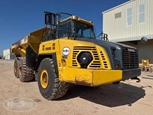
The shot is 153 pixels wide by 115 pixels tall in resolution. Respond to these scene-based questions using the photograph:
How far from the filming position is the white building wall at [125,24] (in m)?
13.8

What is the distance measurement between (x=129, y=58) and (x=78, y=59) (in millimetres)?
1509

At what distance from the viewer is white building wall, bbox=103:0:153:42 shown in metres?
13.8

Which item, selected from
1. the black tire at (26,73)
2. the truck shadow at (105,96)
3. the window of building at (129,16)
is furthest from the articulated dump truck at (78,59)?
the window of building at (129,16)

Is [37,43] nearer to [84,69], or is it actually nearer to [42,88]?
[42,88]

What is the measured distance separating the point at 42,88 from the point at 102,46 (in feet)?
8.49

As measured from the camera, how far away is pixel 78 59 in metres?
4.02

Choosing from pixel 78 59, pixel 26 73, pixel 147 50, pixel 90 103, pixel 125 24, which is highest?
pixel 125 24

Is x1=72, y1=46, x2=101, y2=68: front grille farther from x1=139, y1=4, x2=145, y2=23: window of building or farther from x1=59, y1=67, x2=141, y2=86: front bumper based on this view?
x1=139, y1=4, x2=145, y2=23: window of building

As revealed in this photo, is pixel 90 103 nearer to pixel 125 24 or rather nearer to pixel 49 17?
pixel 49 17

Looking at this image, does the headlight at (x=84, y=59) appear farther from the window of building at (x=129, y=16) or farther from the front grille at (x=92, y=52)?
the window of building at (x=129, y=16)

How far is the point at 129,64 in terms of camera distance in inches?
174

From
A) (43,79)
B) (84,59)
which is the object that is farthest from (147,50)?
(84,59)

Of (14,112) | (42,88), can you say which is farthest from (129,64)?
(14,112)

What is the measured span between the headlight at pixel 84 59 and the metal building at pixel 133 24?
35.2ft
